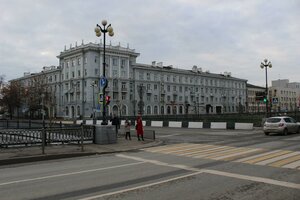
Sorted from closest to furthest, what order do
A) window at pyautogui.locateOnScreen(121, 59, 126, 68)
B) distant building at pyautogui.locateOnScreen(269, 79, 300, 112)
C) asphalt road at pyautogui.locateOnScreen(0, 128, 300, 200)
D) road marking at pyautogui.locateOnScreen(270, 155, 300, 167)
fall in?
asphalt road at pyautogui.locateOnScreen(0, 128, 300, 200)
road marking at pyautogui.locateOnScreen(270, 155, 300, 167)
window at pyautogui.locateOnScreen(121, 59, 126, 68)
distant building at pyautogui.locateOnScreen(269, 79, 300, 112)

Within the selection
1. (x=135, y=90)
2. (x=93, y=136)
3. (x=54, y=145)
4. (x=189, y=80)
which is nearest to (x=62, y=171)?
(x=54, y=145)

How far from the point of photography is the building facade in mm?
101812

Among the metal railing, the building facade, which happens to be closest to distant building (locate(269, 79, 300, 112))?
the building facade

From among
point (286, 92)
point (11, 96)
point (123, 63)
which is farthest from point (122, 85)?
point (286, 92)

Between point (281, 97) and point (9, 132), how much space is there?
153 m

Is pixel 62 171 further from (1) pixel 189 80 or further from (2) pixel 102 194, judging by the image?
(1) pixel 189 80

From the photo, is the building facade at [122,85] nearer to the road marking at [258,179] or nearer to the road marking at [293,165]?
the road marking at [293,165]

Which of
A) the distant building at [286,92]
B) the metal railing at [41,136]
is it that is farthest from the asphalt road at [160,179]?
the distant building at [286,92]

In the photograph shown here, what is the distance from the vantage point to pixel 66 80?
363 feet

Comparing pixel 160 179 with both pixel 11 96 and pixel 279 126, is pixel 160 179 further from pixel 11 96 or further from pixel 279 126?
pixel 11 96

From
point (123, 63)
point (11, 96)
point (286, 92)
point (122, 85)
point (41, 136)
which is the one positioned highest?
point (123, 63)

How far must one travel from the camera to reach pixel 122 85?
10744 cm

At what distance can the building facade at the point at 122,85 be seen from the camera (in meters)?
102

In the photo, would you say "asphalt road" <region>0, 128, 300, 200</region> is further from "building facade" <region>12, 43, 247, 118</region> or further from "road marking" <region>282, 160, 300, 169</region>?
"building facade" <region>12, 43, 247, 118</region>
